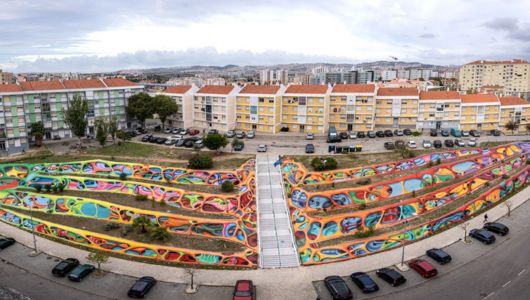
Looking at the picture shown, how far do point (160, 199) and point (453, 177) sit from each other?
129ft


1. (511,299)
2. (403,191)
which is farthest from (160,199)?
(511,299)

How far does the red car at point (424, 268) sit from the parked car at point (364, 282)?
4814 mm

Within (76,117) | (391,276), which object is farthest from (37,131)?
(391,276)

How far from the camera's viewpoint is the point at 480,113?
69938 mm

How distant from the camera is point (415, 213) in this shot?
4103 cm

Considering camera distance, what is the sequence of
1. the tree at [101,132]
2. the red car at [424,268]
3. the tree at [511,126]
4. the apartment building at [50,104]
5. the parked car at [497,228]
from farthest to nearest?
the tree at [511,126] < the apartment building at [50,104] < the tree at [101,132] < the parked car at [497,228] < the red car at [424,268]

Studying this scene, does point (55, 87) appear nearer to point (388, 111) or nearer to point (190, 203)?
point (190, 203)

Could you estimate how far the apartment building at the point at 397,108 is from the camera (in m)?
71.8

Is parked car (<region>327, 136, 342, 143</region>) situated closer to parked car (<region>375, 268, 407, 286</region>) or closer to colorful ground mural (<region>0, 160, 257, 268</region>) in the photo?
colorful ground mural (<region>0, 160, 257, 268</region>)

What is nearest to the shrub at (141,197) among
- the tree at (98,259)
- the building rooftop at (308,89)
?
the tree at (98,259)

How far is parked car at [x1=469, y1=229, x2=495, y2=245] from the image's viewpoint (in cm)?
3603

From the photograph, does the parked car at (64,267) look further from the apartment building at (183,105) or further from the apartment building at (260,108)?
the apartment building at (183,105)

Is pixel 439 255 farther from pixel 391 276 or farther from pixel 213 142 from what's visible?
pixel 213 142

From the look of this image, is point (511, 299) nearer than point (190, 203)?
Yes
